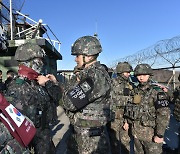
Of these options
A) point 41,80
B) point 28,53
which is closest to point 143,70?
point 41,80

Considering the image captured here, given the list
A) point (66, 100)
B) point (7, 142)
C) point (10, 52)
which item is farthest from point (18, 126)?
point (10, 52)

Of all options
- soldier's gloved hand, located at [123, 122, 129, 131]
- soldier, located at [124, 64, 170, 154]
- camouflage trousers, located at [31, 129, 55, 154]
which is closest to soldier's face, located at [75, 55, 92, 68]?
camouflage trousers, located at [31, 129, 55, 154]

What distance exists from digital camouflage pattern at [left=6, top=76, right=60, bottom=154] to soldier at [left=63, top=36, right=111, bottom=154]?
279 mm

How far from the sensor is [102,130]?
2.62m

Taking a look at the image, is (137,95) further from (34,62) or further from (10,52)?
(10,52)

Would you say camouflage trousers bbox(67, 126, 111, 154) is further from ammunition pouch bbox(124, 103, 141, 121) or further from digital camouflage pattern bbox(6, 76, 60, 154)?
ammunition pouch bbox(124, 103, 141, 121)

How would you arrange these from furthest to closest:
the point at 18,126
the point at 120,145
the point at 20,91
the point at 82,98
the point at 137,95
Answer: the point at 120,145 < the point at 137,95 < the point at 82,98 < the point at 20,91 < the point at 18,126

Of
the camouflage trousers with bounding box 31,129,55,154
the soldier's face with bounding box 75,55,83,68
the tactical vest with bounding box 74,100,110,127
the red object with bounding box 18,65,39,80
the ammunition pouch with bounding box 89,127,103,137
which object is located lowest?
the camouflage trousers with bounding box 31,129,55,154

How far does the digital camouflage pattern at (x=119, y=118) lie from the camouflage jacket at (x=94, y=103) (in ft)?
7.09

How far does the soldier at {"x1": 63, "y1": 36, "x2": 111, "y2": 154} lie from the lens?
7.64 feet

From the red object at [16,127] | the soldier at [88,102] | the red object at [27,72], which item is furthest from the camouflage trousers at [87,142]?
the red object at [16,127]

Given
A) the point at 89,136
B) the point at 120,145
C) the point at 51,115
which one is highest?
the point at 51,115

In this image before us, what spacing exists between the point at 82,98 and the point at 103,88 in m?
0.26

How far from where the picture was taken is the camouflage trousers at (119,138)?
4688 millimetres
